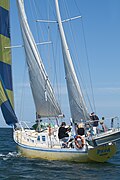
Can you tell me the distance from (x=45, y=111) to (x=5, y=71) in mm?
4676

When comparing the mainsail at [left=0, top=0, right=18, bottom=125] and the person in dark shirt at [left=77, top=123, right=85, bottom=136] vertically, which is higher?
the mainsail at [left=0, top=0, right=18, bottom=125]

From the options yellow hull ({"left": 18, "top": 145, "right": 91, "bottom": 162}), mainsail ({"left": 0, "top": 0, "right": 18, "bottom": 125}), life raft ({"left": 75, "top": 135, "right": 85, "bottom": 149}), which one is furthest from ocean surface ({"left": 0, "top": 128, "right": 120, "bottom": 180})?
mainsail ({"left": 0, "top": 0, "right": 18, "bottom": 125})

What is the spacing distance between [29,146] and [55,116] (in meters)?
3.31

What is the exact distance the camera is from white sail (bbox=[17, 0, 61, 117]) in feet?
85.1

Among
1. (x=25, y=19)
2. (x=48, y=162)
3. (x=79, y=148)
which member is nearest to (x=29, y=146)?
(x=48, y=162)

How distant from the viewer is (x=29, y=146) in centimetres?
2375

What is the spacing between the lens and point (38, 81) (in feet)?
85.7

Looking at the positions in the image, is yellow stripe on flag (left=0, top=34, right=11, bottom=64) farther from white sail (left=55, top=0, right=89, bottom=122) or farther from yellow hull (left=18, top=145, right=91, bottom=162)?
yellow hull (left=18, top=145, right=91, bottom=162)

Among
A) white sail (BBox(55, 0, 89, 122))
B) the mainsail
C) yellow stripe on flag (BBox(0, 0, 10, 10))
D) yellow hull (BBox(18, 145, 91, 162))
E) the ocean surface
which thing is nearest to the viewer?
the ocean surface

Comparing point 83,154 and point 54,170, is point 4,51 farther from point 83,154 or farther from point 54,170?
point 54,170

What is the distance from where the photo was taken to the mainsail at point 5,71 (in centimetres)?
2734

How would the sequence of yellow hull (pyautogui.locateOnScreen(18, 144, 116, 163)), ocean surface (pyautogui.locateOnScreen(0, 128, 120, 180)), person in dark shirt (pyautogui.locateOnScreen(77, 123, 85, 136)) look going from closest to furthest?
ocean surface (pyautogui.locateOnScreen(0, 128, 120, 180))
yellow hull (pyautogui.locateOnScreen(18, 144, 116, 163))
person in dark shirt (pyautogui.locateOnScreen(77, 123, 85, 136))

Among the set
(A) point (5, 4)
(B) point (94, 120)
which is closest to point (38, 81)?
(B) point (94, 120)

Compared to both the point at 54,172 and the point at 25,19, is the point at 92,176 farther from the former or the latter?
the point at 25,19
